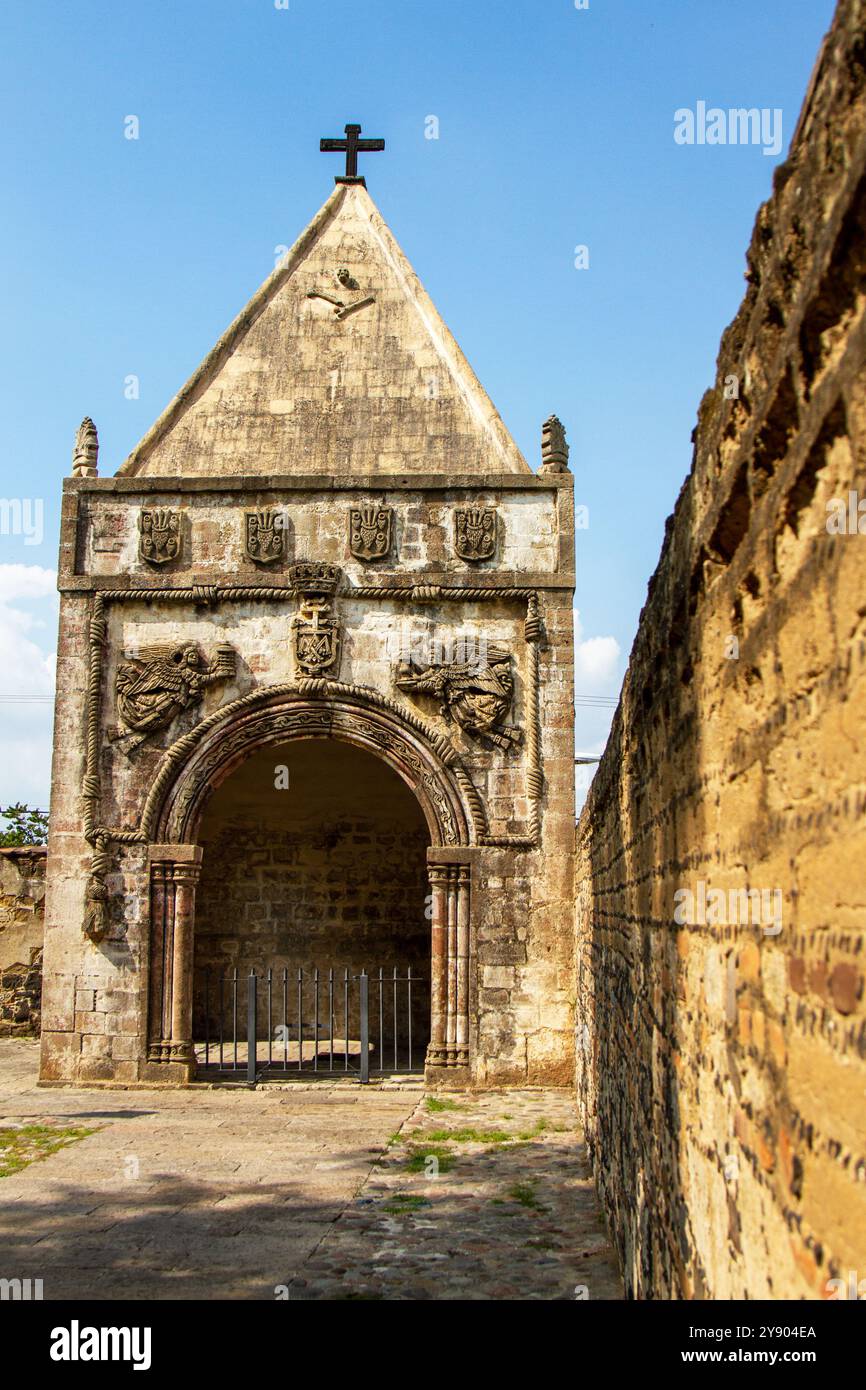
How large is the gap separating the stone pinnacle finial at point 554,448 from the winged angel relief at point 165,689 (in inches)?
145

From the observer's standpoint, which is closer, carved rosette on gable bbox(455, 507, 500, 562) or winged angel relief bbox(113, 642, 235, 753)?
winged angel relief bbox(113, 642, 235, 753)

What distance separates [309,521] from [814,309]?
11.1m

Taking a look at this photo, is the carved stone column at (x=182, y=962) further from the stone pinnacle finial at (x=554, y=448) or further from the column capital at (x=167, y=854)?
the stone pinnacle finial at (x=554, y=448)

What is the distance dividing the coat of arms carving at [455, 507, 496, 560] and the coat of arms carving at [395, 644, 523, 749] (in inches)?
42.6

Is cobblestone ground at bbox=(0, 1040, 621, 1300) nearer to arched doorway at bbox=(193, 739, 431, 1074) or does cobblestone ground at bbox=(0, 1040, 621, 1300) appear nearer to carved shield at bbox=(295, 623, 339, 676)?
carved shield at bbox=(295, 623, 339, 676)

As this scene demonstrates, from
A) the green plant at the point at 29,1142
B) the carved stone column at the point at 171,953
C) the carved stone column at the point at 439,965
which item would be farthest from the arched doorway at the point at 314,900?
the green plant at the point at 29,1142

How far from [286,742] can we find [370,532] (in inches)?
86.7

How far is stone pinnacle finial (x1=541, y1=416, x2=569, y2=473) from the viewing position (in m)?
13.1

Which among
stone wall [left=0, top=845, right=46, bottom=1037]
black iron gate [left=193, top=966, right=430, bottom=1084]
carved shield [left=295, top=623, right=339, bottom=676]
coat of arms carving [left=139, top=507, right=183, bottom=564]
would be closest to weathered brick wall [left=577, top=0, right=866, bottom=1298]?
carved shield [left=295, top=623, right=339, bottom=676]

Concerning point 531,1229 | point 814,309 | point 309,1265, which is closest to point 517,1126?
point 531,1229

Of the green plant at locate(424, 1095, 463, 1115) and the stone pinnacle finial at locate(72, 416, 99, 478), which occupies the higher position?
the stone pinnacle finial at locate(72, 416, 99, 478)

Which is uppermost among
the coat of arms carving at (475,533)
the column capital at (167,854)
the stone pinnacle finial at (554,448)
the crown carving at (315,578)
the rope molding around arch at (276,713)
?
the stone pinnacle finial at (554,448)

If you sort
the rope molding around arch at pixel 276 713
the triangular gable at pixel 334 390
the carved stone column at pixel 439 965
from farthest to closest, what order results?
the triangular gable at pixel 334 390
the rope molding around arch at pixel 276 713
the carved stone column at pixel 439 965

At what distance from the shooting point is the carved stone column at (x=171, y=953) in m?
12.3
